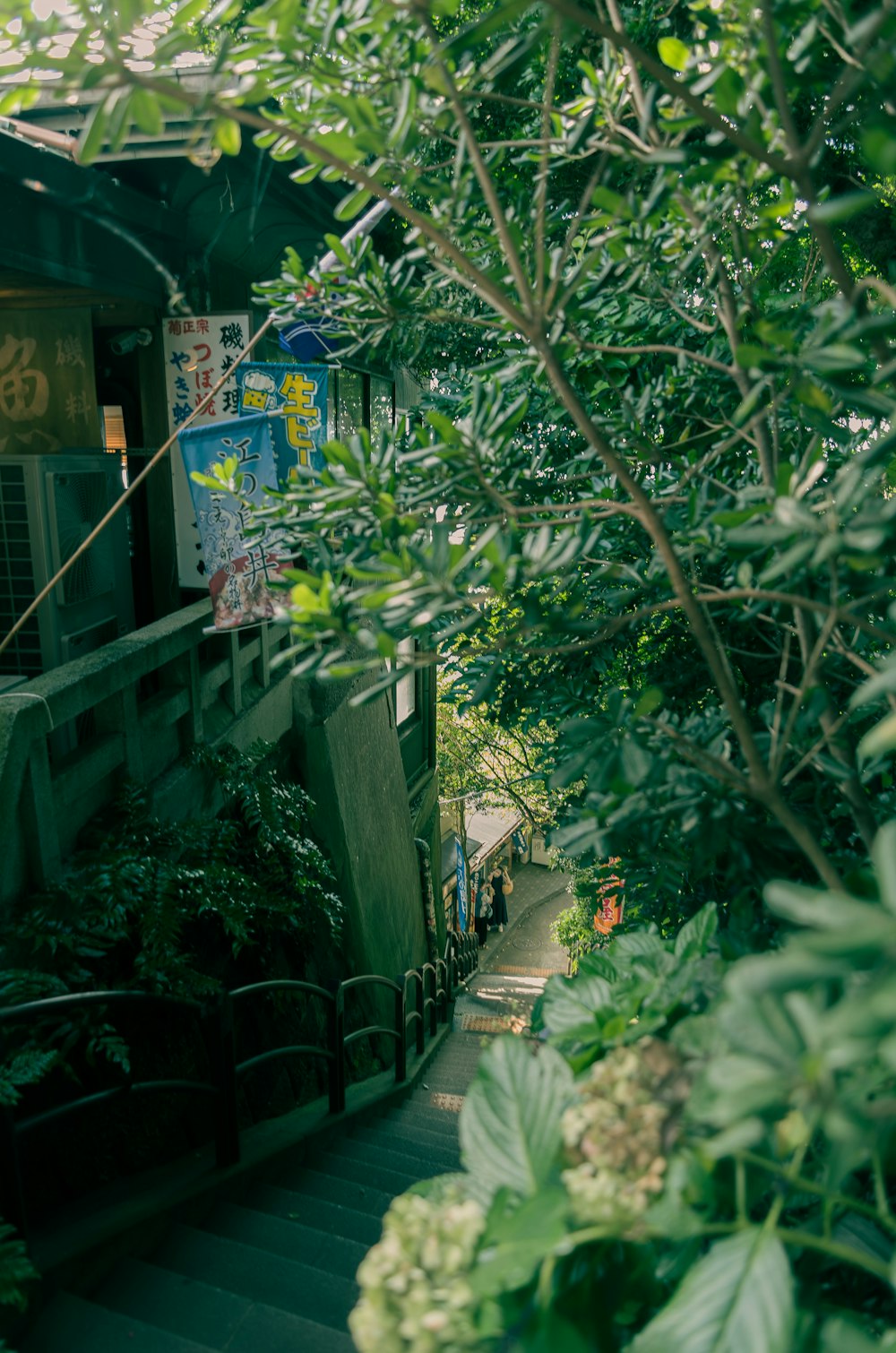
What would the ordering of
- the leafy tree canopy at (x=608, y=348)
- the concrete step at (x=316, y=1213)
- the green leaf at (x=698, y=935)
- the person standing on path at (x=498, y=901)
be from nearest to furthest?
the leafy tree canopy at (x=608, y=348) < the green leaf at (x=698, y=935) < the concrete step at (x=316, y=1213) < the person standing on path at (x=498, y=901)

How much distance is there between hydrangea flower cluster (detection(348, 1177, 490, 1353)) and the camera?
4.48 feet

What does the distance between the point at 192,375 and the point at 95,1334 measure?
5853 millimetres

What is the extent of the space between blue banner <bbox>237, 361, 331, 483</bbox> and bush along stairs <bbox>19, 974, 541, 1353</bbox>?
4.15 metres

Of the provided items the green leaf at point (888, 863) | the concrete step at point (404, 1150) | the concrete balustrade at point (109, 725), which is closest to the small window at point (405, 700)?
the concrete balustrade at point (109, 725)

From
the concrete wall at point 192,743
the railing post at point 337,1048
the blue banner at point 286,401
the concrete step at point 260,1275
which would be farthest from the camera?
the blue banner at point 286,401

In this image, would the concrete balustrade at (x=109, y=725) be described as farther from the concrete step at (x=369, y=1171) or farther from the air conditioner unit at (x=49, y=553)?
the concrete step at (x=369, y=1171)

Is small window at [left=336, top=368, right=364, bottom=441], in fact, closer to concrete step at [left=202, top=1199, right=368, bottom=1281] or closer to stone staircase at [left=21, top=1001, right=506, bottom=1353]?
stone staircase at [left=21, top=1001, right=506, bottom=1353]

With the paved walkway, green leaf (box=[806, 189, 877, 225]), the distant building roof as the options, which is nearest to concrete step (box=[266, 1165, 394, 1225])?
green leaf (box=[806, 189, 877, 225])

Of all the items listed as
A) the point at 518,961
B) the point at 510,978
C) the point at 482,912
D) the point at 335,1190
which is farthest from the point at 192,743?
the point at 518,961

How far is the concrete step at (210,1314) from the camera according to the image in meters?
3.14

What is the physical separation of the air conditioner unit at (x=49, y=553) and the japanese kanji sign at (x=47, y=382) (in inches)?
36.0

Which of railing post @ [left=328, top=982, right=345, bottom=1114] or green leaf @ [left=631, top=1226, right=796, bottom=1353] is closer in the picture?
green leaf @ [left=631, top=1226, right=796, bottom=1353]

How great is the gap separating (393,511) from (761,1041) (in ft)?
5.00

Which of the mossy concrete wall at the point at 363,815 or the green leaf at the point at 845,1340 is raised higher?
the green leaf at the point at 845,1340
